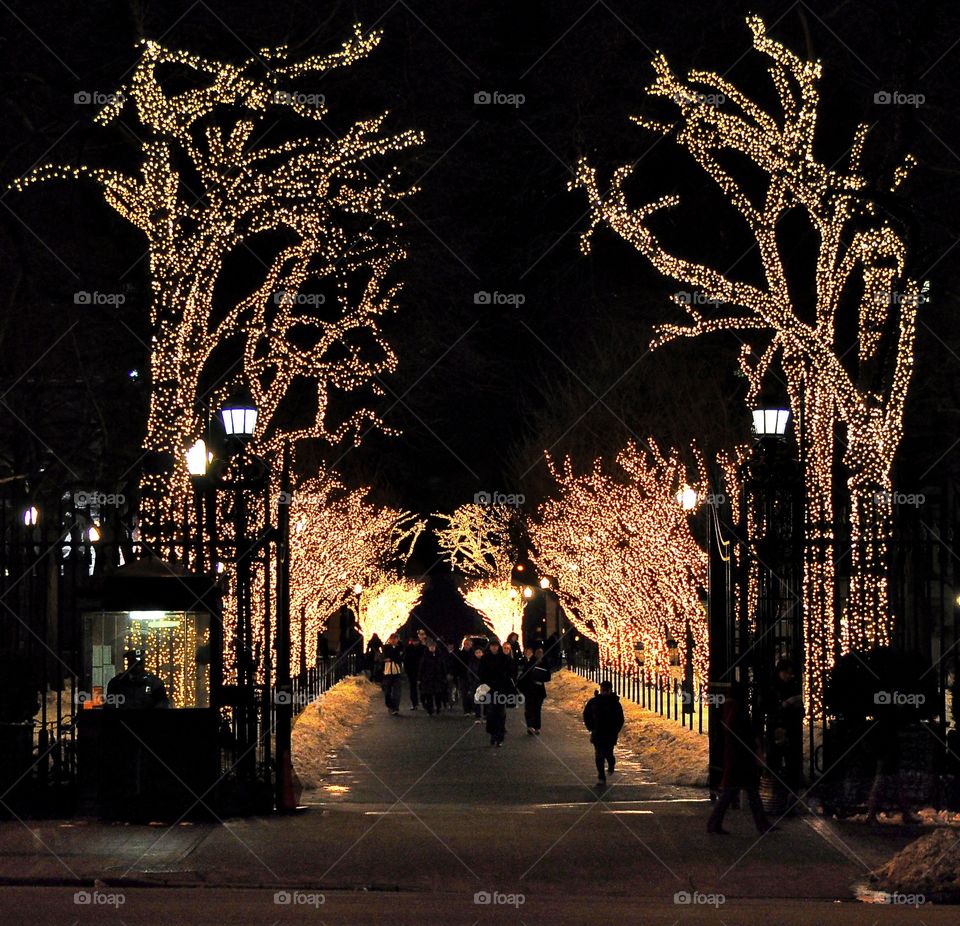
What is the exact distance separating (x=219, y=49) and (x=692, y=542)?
1143cm

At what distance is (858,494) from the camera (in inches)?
827

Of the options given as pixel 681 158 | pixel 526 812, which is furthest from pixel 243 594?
pixel 681 158

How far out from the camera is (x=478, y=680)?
30.4m

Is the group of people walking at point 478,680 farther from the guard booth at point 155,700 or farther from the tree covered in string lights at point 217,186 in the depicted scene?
the guard booth at point 155,700

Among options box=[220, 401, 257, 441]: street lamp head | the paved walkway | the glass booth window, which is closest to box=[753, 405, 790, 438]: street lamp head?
the paved walkway

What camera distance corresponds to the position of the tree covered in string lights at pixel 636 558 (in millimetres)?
28031

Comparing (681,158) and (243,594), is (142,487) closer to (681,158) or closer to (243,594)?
(243,594)

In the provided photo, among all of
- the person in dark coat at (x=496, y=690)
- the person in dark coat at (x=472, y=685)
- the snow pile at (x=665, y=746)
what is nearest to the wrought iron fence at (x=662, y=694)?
the snow pile at (x=665, y=746)

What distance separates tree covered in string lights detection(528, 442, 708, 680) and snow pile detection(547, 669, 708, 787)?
1.15 meters

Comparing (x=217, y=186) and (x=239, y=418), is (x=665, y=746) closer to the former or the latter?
(x=239, y=418)

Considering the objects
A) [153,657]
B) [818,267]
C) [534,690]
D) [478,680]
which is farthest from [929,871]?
[478,680]

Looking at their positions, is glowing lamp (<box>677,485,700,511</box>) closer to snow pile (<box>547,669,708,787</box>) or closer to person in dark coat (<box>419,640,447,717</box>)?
snow pile (<box>547,669,708,787</box>)

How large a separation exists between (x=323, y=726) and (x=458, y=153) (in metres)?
9.89

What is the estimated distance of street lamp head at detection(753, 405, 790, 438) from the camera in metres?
18.9
